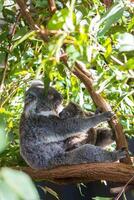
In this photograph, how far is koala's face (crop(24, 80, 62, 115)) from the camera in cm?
119

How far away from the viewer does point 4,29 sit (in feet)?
3.62

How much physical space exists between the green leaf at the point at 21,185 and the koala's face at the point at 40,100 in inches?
37.0

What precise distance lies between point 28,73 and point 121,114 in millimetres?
265

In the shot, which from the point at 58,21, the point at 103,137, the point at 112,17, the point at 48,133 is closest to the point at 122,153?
the point at 103,137

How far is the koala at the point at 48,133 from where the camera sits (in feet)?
3.61

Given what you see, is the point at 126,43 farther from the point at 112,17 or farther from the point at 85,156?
the point at 85,156

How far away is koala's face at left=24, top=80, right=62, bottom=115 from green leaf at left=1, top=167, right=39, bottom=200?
37.0 inches

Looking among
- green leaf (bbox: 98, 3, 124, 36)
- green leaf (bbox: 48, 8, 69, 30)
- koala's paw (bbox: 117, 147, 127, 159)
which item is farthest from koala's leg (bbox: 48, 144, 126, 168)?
green leaf (bbox: 48, 8, 69, 30)

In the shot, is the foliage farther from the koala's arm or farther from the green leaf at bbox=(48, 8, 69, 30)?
the green leaf at bbox=(48, 8, 69, 30)

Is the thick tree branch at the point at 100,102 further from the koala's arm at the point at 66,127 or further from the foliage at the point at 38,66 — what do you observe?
the koala's arm at the point at 66,127

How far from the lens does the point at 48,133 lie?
1197 millimetres

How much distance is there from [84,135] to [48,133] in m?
0.12

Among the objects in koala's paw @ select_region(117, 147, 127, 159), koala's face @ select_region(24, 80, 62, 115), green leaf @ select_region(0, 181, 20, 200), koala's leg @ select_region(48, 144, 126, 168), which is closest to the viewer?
green leaf @ select_region(0, 181, 20, 200)

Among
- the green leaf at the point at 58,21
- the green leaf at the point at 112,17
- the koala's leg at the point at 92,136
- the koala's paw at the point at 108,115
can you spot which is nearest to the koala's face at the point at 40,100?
the koala's leg at the point at 92,136
